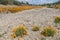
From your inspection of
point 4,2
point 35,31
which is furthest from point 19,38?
point 4,2

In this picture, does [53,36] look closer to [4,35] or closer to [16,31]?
[16,31]

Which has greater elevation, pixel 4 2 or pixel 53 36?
pixel 53 36

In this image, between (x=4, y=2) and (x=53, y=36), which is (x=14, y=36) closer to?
(x=53, y=36)

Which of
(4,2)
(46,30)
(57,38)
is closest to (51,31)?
(46,30)

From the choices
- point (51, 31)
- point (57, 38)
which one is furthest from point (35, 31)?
point (57, 38)

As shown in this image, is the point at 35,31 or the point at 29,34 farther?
the point at 35,31

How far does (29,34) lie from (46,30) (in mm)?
1330

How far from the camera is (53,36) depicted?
1439 cm

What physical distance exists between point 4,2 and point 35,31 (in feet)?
192

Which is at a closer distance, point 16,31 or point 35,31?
point 16,31

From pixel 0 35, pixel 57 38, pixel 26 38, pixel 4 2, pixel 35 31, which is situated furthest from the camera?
pixel 4 2

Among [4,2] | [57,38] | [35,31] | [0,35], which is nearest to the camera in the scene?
[57,38]

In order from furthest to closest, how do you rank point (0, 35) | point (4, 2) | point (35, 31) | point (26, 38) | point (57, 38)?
point (4, 2), point (35, 31), point (0, 35), point (26, 38), point (57, 38)

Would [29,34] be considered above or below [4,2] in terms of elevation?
above
